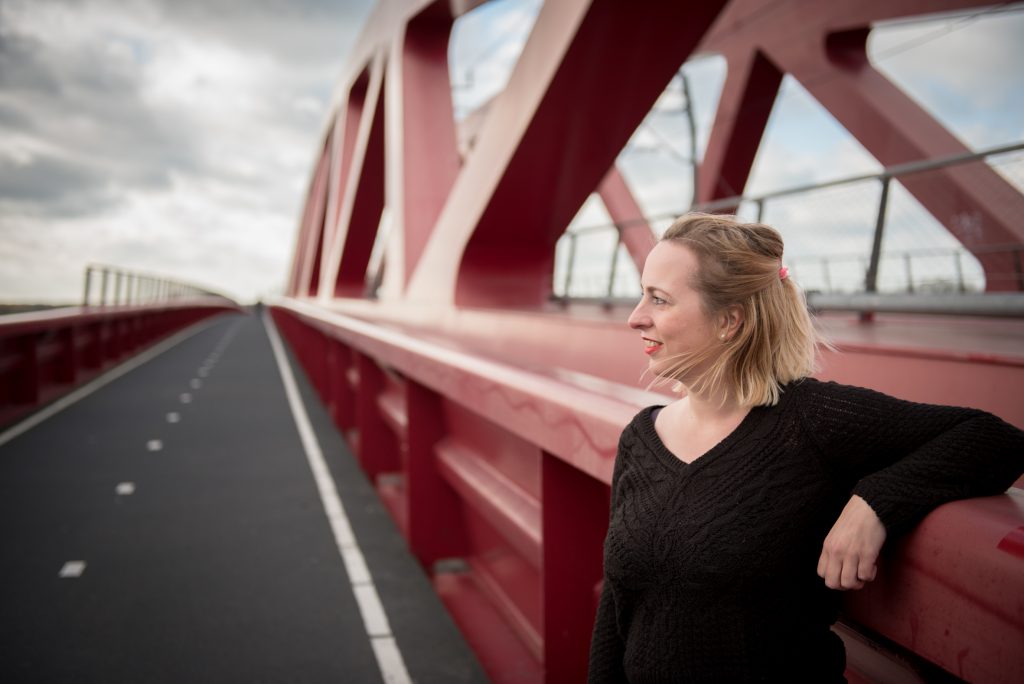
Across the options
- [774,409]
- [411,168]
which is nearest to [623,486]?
[774,409]

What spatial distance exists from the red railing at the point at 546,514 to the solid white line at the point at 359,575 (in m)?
0.35

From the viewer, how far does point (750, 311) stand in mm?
1379

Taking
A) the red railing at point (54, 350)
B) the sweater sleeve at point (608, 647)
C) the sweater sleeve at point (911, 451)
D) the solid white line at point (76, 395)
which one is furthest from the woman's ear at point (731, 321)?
the red railing at point (54, 350)

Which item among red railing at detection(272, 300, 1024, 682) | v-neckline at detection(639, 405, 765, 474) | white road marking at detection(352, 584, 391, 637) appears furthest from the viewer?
white road marking at detection(352, 584, 391, 637)

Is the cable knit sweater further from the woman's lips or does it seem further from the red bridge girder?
the woman's lips

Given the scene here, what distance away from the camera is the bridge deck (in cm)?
335

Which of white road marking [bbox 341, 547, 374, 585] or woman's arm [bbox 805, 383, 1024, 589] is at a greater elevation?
woman's arm [bbox 805, 383, 1024, 589]

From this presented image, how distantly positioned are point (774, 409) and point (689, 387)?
0.18 meters

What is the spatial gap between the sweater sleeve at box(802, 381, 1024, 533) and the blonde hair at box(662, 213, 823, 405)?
0.45 feet

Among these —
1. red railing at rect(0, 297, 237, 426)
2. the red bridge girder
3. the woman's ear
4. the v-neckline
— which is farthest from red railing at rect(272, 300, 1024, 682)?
red railing at rect(0, 297, 237, 426)

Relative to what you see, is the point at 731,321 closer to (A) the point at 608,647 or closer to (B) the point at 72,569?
(A) the point at 608,647

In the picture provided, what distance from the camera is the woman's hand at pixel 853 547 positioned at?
3.56 ft

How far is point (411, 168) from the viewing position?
22.4ft

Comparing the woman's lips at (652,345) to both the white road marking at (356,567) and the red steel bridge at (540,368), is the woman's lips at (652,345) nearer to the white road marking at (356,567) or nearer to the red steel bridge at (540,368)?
the red steel bridge at (540,368)
